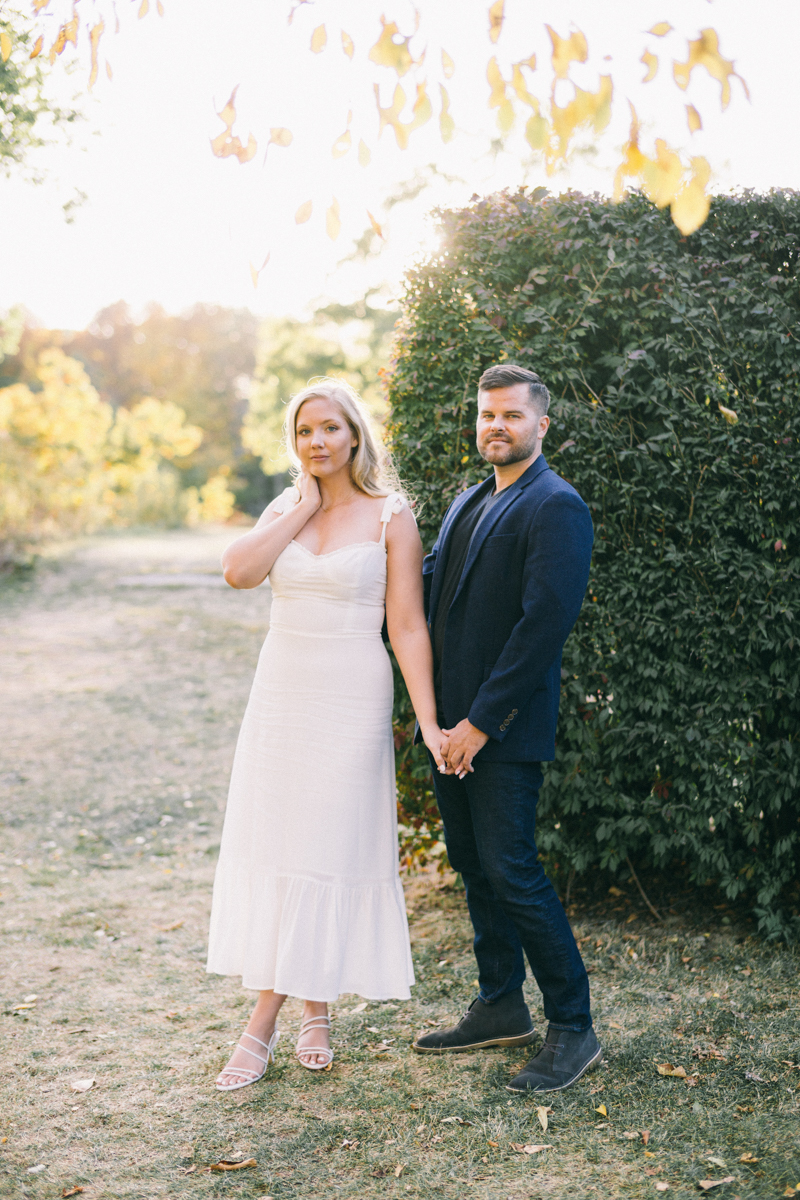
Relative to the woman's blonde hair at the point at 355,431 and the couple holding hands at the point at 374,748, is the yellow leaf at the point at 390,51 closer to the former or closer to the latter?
the couple holding hands at the point at 374,748

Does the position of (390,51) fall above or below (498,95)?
above

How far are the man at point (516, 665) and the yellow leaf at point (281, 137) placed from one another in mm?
961

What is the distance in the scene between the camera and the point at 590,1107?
2994mm

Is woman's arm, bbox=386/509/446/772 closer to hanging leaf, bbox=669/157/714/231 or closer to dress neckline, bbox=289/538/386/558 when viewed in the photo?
dress neckline, bbox=289/538/386/558

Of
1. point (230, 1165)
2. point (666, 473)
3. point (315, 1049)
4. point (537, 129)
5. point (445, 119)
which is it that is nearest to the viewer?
point (537, 129)

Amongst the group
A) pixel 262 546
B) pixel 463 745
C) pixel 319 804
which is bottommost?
pixel 319 804

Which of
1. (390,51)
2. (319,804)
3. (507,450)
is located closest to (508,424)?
(507,450)

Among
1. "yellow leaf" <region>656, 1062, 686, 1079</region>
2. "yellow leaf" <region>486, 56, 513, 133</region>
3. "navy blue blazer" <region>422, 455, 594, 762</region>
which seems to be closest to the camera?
"yellow leaf" <region>486, 56, 513, 133</region>

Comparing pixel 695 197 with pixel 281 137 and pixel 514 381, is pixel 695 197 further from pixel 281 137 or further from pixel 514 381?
pixel 281 137

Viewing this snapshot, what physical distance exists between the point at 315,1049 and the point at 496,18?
3321 mm

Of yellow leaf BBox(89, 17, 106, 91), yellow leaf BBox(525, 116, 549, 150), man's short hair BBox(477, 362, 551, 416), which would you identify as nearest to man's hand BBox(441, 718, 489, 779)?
man's short hair BBox(477, 362, 551, 416)

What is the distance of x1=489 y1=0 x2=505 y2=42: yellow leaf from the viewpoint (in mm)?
2484

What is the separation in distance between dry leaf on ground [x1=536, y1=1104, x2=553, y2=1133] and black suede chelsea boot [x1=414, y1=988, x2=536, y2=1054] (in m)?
0.39

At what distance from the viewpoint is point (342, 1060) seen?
11.3 feet
